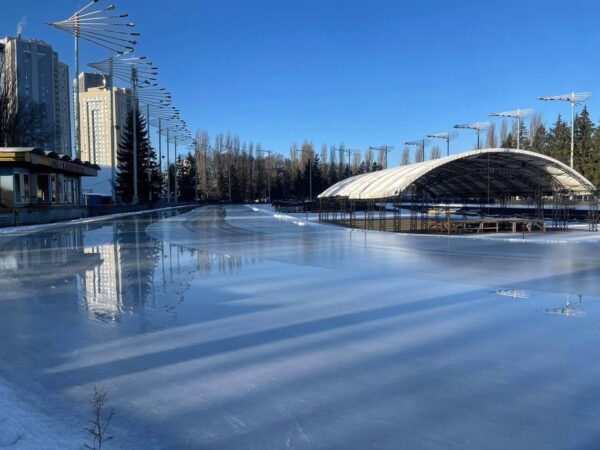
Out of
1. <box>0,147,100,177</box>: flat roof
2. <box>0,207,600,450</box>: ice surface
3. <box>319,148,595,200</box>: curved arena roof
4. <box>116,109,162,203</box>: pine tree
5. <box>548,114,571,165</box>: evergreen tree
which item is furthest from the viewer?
<box>548,114,571,165</box>: evergreen tree

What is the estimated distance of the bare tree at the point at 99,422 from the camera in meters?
3.54

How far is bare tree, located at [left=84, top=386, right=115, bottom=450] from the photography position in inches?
139

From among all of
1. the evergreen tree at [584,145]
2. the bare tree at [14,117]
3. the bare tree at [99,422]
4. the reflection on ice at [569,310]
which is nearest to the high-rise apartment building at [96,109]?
the bare tree at [14,117]

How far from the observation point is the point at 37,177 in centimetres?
3681

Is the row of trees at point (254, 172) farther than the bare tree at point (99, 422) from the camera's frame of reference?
Yes

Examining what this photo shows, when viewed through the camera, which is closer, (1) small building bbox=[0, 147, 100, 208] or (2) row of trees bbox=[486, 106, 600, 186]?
(1) small building bbox=[0, 147, 100, 208]

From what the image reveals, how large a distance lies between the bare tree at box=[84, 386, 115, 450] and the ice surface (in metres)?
0.09

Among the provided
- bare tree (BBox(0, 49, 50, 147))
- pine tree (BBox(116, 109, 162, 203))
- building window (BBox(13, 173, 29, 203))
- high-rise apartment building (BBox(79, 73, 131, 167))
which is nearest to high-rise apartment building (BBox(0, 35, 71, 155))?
high-rise apartment building (BBox(79, 73, 131, 167))

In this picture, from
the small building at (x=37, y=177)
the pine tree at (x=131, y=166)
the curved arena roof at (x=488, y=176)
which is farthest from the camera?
the pine tree at (x=131, y=166)

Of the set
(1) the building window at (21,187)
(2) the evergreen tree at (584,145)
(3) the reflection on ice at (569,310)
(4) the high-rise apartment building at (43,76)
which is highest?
(4) the high-rise apartment building at (43,76)

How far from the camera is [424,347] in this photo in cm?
589

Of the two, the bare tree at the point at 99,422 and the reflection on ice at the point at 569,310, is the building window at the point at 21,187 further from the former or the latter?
the reflection on ice at the point at 569,310

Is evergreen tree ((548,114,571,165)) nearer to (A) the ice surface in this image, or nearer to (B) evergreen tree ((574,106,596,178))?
(B) evergreen tree ((574,106,596,178))

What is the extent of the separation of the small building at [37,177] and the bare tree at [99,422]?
31.4m
